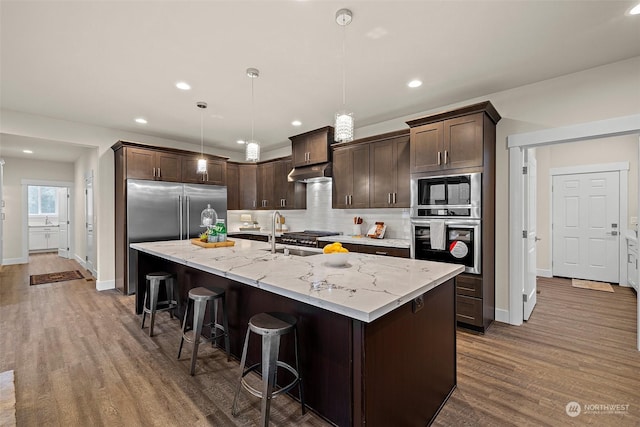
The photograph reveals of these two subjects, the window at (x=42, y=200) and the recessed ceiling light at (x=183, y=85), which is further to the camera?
the window at (x=42, y=200)

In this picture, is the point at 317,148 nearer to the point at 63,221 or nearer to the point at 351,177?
the point at 351,177

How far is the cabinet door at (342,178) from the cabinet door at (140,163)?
3.04m

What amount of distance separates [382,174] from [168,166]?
143 inches

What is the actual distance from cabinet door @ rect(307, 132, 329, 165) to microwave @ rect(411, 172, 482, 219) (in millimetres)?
1663

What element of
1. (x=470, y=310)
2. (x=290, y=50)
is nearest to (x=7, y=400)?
(x=290, y=50)

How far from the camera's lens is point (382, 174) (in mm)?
4172

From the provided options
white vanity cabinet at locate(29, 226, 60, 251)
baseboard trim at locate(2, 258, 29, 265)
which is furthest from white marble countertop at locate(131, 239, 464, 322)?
white vanity cabinet at locate(29, 226, 60, 251)

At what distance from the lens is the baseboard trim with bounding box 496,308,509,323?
11.1 ft

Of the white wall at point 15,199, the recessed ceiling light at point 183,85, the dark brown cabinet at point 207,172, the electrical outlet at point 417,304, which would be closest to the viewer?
the electrical outlet at point 417,304

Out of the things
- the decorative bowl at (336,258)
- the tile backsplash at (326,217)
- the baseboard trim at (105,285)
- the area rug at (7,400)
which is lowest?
the area rug at (7,400)

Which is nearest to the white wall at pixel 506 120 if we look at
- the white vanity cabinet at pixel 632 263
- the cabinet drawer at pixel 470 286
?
the cabinet drawer at pixel 470 286

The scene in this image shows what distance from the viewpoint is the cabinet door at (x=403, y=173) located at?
12.8 ft

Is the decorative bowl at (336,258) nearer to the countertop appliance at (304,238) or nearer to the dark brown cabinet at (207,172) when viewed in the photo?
the countertop appliance at (304,238)

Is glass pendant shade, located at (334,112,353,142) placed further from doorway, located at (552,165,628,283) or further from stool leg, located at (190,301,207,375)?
doorway, located at (552,165,628,283)
